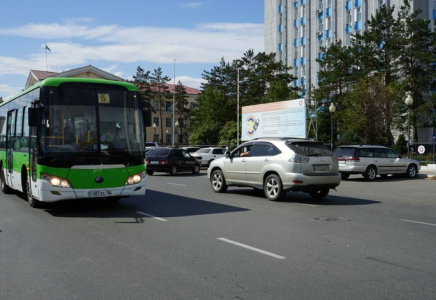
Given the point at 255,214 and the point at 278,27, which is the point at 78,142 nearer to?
the point at 255,214

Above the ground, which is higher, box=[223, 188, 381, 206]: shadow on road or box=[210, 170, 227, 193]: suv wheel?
box=[210, 170, 227, 193]: suv wheel

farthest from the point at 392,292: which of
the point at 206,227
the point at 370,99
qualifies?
the point at 370,99

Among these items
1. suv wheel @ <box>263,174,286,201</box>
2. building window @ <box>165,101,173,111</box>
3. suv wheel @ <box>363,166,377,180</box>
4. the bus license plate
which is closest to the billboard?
suv wheel @ <box>363,166,377,180</box>

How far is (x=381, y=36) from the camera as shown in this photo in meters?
49.9

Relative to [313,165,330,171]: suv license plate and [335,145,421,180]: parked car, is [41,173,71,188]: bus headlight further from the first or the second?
[335,145,421,180]: parked car

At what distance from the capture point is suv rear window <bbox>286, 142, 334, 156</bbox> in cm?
1393

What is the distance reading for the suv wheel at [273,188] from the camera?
14008 mm

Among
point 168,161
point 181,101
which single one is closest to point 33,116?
point 168,161

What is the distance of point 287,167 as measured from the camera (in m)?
13.8

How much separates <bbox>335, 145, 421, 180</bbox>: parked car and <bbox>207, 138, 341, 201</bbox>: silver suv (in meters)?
8.24

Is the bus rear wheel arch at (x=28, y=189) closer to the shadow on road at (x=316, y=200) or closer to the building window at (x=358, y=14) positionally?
the shadow on road at (x=316, y=200)


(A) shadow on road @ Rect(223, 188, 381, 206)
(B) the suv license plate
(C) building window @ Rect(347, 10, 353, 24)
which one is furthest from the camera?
(C) building window @ Rect(347, 10, 353, 24)

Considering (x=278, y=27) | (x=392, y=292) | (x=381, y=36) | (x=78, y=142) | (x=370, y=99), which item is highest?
(x=278, y=27)

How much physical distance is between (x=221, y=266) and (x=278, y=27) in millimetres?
75745
